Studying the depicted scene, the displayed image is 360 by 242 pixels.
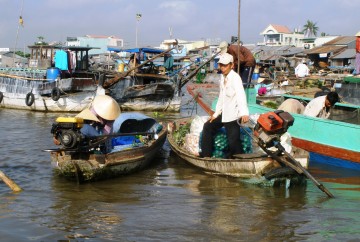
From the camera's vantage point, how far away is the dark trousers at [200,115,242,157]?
6969 millimetres

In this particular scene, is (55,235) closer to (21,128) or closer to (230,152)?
(230,152)

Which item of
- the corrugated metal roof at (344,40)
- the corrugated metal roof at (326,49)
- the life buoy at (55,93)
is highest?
the corrugated metal roof at (344,40)

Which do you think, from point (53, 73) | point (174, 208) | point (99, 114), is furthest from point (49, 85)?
point (174, 208)

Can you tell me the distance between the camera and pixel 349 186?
7109 mm

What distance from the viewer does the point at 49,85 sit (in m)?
17.6

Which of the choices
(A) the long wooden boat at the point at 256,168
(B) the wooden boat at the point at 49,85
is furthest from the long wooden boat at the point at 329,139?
(B) the wooden boat at the point at 49,85

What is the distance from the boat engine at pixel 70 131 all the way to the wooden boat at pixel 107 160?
0.77 feet

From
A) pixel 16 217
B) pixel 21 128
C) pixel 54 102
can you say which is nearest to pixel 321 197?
pixel 16 217

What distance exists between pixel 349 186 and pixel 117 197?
3.53 metres

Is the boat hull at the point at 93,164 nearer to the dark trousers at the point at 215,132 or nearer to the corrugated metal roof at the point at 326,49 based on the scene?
the dark trousers at the point at 215,132

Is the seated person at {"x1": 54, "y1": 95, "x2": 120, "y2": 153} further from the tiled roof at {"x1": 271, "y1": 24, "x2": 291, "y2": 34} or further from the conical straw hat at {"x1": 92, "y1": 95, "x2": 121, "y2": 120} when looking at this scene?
the tiled roof at {"x1": 271, "y1": 24, "x2": 291, "y2": 34}

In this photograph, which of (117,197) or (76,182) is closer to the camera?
(117,197)

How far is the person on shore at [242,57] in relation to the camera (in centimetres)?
931

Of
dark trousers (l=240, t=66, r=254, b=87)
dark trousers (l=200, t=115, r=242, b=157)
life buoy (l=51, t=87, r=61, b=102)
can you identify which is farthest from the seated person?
life buoy (l=51, t=87, r=61, b=102)
